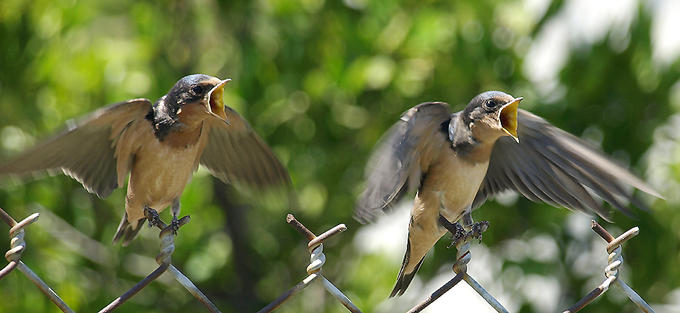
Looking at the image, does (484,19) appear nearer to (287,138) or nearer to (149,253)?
(287,138)

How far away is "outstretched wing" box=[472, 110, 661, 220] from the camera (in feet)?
7.36

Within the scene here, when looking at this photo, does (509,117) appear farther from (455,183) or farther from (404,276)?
(404,276)

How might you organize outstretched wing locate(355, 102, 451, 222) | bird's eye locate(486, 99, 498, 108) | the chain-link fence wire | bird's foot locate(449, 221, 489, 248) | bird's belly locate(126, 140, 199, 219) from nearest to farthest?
the chain-link fence wire < outstretched wing locate(355, 102, 451, 222) < bird's foot locate(449, 221, 489, 248) < bird's eye locate(486, 99, 498, 108) < bird's belly locate(126, 140, 199, 219)

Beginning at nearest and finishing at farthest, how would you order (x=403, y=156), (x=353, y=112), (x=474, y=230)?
(x=403, y=156)
(x=474, y=230)
(x=353, y=112)

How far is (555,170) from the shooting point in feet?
8.15

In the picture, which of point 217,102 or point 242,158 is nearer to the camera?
point 217,102

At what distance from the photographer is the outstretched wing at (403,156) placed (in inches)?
81.7

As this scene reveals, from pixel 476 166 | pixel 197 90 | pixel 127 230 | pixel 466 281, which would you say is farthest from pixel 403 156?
pixel 127 230

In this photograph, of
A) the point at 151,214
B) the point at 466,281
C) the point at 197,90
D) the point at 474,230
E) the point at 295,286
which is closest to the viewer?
the point at 295,286

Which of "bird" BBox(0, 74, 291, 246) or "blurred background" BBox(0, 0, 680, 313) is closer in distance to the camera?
"bird" BBox(0, 74, 291, 246)

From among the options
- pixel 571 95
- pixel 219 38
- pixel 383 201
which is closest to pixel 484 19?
pixel 571 95

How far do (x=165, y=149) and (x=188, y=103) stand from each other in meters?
0.16

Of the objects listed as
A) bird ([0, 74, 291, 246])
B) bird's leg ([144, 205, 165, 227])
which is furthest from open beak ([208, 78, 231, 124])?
bird's leg ([144, 205, 165, 227])

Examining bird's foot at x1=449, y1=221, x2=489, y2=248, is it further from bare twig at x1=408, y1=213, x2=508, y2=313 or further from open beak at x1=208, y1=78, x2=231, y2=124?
open beak at x1=208, y1=78, x2=231, y2=124
